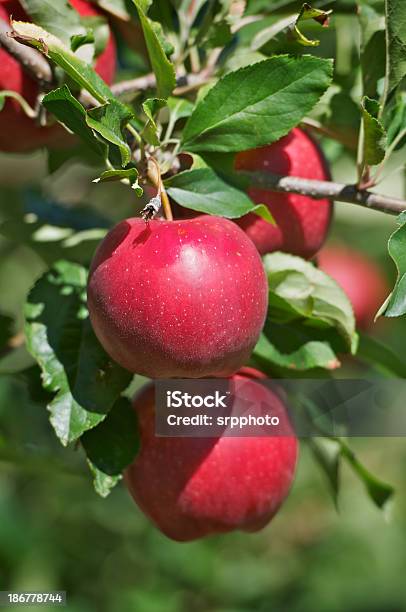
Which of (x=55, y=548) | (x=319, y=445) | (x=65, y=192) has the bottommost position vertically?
(x=55, y=548)

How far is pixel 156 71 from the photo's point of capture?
3.24 feet

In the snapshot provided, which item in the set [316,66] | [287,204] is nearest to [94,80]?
[316,66]

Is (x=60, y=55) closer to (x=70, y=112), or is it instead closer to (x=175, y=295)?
(x=70, y=112)

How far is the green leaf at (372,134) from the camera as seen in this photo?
0.97 meters

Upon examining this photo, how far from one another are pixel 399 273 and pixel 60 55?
38cm

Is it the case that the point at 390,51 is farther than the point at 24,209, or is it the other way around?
the point at 24,209

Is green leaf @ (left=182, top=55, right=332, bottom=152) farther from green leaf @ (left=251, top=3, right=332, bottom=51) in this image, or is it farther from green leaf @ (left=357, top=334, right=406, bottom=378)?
green leaf @ (left=357, top=334, right=406, bottom=378)

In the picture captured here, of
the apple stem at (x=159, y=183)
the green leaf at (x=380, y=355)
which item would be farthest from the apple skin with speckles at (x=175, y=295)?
the green leaf at (x=380, y=355)

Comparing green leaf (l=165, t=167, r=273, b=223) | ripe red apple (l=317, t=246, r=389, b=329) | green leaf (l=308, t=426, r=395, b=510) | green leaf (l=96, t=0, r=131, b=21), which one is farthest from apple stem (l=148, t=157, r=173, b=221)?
ripe red apple (l=317, t=246, r=389, b=329)

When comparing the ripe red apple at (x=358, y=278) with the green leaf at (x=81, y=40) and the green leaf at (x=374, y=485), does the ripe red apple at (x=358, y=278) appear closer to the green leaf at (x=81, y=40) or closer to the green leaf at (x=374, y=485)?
the green leaf at (x=374, y=485)

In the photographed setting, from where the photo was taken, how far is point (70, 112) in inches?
35.4

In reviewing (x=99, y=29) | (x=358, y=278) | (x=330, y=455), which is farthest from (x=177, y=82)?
(x=358, y=278)

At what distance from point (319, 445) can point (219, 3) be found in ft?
2.06

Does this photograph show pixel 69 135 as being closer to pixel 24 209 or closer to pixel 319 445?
pixel 24 209
